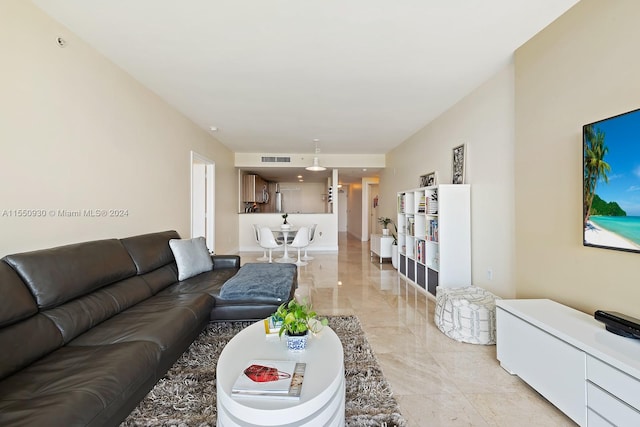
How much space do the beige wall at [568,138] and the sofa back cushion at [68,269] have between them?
3.30 m

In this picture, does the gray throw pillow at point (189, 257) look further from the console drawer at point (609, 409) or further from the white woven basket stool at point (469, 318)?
the console drawer at point (609, 409)

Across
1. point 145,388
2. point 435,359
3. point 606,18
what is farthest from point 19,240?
point 606,18

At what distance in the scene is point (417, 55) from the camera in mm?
2549

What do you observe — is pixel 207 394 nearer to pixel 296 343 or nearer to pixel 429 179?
pixel 296 343

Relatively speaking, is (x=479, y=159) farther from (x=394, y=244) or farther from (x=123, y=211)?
(x=123, y=211)

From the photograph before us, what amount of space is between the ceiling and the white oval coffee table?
220 cm

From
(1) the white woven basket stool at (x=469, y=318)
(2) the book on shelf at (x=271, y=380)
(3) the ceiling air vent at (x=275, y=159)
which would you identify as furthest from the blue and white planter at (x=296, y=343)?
(3) the ceiling air vent at (x=275, y=159)

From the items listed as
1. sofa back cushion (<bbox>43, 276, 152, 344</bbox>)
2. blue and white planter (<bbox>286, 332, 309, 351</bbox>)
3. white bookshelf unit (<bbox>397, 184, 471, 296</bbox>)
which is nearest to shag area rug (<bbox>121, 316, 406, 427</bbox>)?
blue and white planter (<bbox>286, 332, 309, 351</bbox>)

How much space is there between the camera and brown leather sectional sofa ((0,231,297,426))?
3.79 feet

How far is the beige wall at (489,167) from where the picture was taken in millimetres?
2693

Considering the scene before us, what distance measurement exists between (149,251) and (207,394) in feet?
5.07

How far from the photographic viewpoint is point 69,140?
2.22m

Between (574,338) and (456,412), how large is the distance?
75 centimetres

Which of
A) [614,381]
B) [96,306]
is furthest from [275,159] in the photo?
[614,381]
